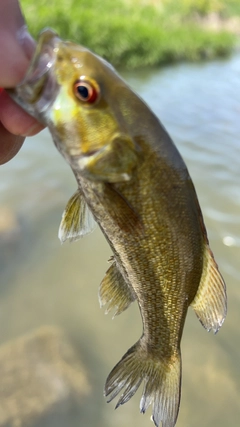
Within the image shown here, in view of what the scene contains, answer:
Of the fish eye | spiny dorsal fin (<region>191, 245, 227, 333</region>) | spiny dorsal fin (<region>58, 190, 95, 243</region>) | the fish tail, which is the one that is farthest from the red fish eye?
the fish tail

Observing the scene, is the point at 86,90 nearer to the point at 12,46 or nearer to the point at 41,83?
the point at 41,83

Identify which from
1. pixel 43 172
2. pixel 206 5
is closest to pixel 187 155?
pixel 43 172

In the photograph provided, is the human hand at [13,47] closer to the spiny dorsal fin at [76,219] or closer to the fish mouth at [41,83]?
the fish mouth at [41,83]

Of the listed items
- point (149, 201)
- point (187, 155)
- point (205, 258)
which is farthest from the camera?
point (187, 155)

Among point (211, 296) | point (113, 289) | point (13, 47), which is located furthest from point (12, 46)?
point (211, 296)

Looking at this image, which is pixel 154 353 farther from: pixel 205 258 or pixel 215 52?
pixel 215 52

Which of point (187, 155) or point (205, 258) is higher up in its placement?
point (187, 155)

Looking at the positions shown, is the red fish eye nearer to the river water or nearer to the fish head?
the fish head

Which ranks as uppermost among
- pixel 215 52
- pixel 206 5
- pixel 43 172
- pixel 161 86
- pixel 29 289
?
pixel 206 5
